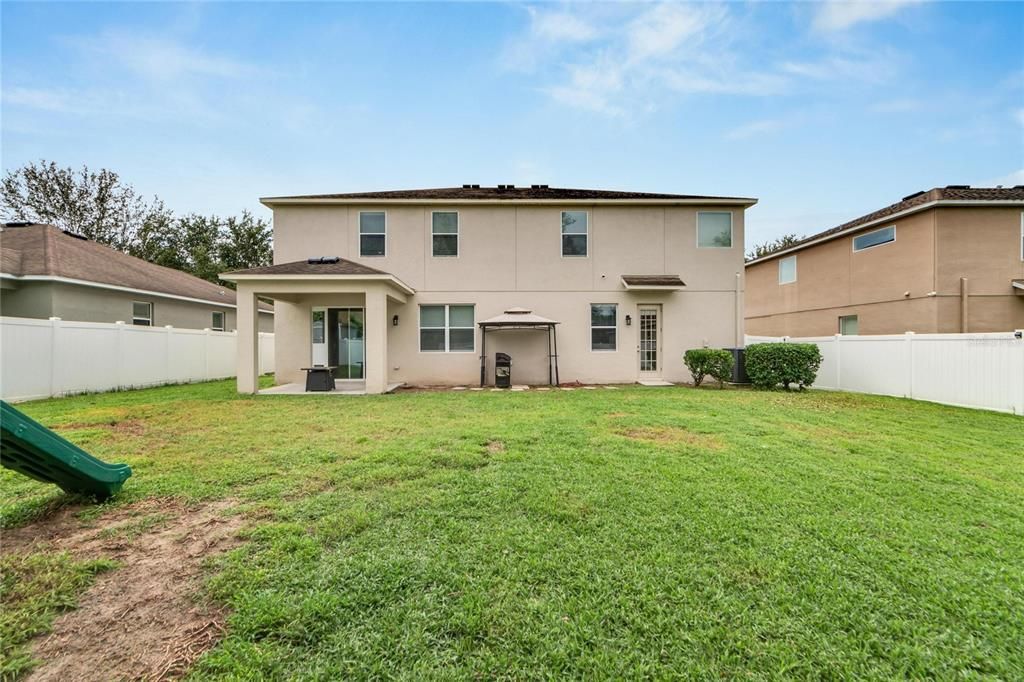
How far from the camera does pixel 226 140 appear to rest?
51.1 feet

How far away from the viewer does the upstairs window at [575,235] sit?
12570 millimetres

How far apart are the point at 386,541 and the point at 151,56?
13.9 meters

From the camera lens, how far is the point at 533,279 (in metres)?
12.5

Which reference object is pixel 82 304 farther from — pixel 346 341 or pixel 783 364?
pixel 783 364

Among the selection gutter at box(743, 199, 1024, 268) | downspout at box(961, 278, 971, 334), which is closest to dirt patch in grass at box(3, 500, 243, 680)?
gutter at box(743, 199, 1024, 268)

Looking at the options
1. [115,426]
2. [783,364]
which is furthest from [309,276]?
[783,364]

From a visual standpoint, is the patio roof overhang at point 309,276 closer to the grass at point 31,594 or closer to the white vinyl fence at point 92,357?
the white vinyl fence at point 92,357

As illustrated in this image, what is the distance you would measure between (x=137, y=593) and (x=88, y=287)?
594 inches

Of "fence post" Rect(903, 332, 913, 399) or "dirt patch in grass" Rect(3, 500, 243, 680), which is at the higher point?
"fence post" Rect(903, 332, 913, 399)

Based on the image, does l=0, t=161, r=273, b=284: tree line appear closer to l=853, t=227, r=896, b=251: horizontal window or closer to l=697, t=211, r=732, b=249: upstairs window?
l=697, t=211, r=732, b=249: upstairs window

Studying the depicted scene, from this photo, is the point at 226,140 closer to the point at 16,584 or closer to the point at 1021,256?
the point at 16,584

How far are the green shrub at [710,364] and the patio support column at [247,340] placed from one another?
1160 cm

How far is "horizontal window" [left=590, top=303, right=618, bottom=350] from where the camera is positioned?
12.5 meters

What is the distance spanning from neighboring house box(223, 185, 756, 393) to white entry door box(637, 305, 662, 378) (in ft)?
0.16
